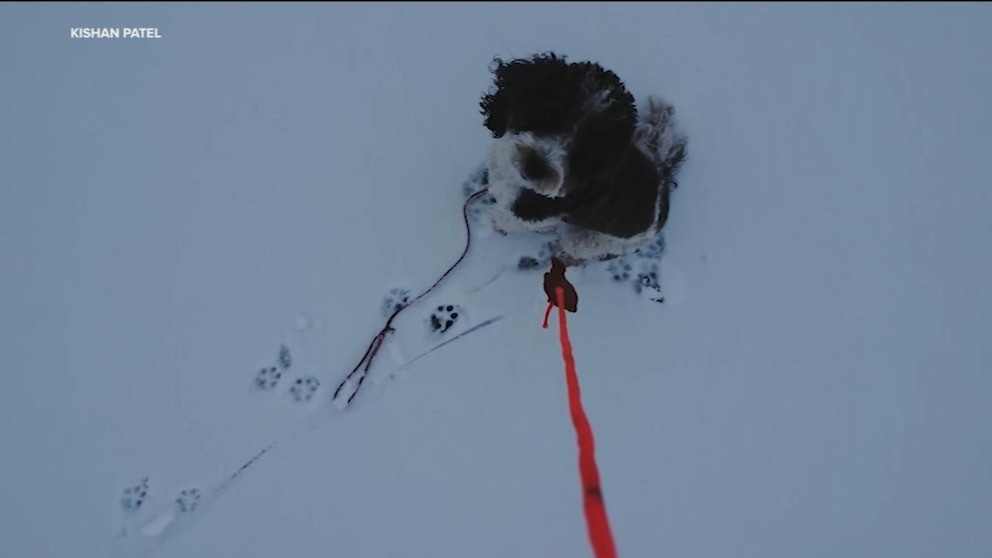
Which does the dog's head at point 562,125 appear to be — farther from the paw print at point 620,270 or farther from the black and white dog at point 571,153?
the paw print at point 620,270

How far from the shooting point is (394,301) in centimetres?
222

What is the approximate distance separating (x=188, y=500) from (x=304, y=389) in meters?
0.55

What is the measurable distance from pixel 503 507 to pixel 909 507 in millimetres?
1405

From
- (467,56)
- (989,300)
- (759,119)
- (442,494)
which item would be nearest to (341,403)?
(442,494)

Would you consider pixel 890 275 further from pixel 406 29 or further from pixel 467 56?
pixel 406 29

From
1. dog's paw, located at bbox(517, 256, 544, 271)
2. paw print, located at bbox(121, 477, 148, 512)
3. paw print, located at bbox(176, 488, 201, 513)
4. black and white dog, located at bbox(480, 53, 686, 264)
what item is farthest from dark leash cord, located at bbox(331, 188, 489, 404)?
paw print, located at bbox(121, 477, 148, 512)

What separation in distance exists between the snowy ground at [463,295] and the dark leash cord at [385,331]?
0.04 meters

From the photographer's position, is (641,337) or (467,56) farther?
(467,56)

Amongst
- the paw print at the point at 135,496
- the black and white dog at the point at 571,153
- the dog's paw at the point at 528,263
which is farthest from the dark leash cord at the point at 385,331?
the paw print at the point at 135,496

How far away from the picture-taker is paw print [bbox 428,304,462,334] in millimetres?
2195

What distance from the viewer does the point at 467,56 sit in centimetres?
238

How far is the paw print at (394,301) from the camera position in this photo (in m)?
2.21

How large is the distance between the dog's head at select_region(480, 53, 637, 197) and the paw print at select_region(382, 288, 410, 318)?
0.77 meters

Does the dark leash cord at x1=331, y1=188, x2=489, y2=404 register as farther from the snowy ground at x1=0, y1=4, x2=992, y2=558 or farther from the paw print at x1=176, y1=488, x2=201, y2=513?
the paw print at x1=176, y1=488, x2=201, y2=513
